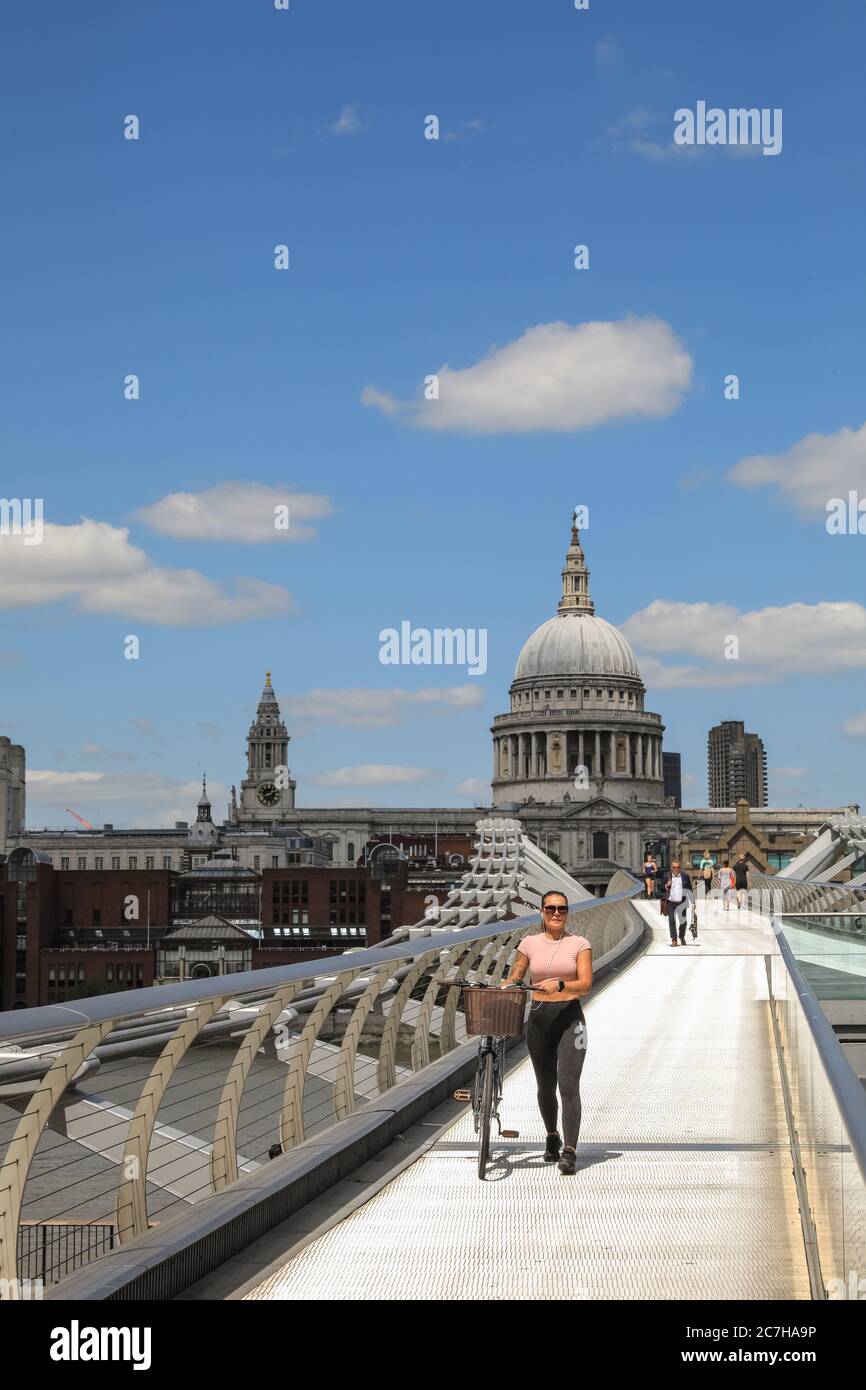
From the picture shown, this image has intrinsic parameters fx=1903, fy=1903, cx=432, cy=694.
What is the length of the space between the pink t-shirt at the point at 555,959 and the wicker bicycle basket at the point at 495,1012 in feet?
0.62

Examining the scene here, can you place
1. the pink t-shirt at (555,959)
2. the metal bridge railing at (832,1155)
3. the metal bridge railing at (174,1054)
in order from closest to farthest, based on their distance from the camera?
the metal bridge railing at (832,1155)
the metal bridge railing at (174,1054)
the pink t-shirt at (555,959)

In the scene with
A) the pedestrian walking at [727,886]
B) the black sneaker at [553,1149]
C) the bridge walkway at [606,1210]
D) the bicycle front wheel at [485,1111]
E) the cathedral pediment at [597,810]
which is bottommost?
the bridge walkway at [606,1210]

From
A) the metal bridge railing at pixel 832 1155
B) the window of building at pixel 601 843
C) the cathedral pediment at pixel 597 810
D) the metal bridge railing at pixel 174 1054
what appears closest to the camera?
the metal bridge railing at pixel 832 1155

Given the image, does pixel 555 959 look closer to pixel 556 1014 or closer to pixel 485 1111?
pixel 556 1014

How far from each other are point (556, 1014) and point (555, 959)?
1.11ft

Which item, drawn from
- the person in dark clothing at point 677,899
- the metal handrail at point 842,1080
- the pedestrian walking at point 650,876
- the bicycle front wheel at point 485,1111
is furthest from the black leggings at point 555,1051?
the pedestrian walking at point 650,876

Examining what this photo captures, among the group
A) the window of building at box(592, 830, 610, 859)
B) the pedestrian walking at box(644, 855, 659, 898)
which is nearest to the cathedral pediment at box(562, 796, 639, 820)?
the window of building at box(592, 830, 610, 859)

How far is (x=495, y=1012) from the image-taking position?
11688 mm

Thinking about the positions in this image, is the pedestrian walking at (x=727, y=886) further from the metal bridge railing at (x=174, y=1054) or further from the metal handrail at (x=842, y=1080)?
the metal handrail at (x=842, y=1080)

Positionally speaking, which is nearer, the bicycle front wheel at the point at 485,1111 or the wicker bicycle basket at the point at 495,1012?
the bicycle front wheel at the point at 485,1111

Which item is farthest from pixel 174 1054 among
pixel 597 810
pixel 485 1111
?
pixel 597 810

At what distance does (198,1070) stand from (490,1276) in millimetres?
32312

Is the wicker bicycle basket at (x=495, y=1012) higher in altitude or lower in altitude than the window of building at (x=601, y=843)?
lower

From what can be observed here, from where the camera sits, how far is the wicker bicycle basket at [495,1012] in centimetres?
1162
